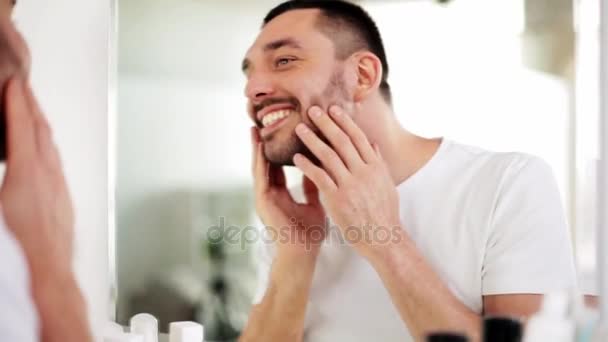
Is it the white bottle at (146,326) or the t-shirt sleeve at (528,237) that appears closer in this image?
the t-shirt sleeve at (528,237)

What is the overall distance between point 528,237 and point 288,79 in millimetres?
408

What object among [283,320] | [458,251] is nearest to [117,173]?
[283,320]

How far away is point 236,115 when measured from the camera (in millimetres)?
1064

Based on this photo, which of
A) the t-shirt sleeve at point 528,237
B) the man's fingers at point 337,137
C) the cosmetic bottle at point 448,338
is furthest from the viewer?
the man's fingers at point 337,137

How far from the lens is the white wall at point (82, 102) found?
1.14m

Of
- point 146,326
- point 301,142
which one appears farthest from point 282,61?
point 146,326

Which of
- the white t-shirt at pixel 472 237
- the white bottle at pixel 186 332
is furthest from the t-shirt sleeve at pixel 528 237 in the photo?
the white bottle at pixel 186 332

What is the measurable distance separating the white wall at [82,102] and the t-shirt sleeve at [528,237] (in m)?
0.65

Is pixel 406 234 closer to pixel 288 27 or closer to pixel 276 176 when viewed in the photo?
pixel 276 176

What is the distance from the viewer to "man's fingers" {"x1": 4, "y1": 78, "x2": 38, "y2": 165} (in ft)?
3.57

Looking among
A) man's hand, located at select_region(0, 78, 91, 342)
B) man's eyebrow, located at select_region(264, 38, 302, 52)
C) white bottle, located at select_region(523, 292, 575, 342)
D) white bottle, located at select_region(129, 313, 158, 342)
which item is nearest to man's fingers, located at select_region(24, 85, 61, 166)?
man's hand, located at select_region(0, 78, 91, 342)

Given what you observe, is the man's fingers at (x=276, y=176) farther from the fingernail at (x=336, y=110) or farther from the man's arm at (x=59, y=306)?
the man's arm at (x=59, y=306)

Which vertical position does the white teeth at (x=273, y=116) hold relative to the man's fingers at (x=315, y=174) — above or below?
above

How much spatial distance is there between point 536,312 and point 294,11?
1.79ft
